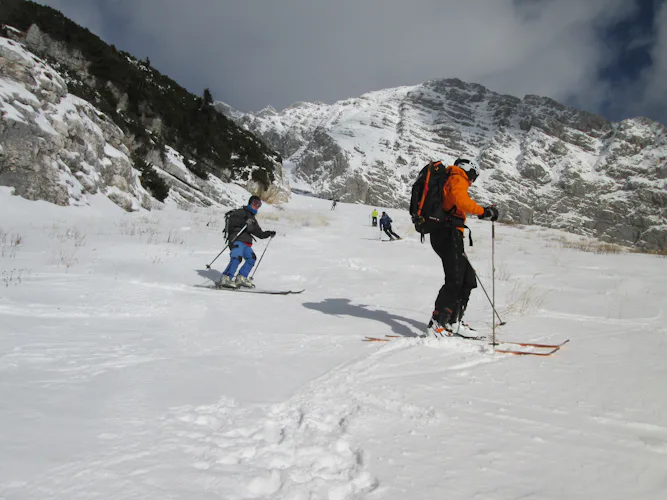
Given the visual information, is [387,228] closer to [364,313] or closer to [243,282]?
[243,282]

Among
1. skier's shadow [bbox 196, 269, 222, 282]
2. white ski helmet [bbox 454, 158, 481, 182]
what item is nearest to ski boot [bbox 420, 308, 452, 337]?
white ski helmet [bbox 454, 158, 481, 182]

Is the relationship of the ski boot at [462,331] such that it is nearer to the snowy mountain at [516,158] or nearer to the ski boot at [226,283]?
the ski boot at [226,283]

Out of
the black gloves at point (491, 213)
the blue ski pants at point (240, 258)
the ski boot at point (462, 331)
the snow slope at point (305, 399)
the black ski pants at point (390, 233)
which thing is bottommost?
the snow slope at point (305, 399)

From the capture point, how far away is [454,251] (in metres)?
4.43

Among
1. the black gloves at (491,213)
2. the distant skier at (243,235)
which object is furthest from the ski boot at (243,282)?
the black gloves at (491,213)

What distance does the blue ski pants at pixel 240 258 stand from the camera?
7086mm

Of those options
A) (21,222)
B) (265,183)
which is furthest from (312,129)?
(21,222)

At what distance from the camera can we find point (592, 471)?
1.77 m

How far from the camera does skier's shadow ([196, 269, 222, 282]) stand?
7.51 metres

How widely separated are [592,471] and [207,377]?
2.38 meters

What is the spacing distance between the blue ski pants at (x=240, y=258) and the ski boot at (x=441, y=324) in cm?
392

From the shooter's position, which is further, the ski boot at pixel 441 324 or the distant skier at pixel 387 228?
the distant skier at pixel 387 228

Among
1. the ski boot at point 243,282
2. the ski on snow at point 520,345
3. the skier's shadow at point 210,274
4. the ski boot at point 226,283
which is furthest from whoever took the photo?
the skier's shadow at point 210,274

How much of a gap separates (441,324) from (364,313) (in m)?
1.50
